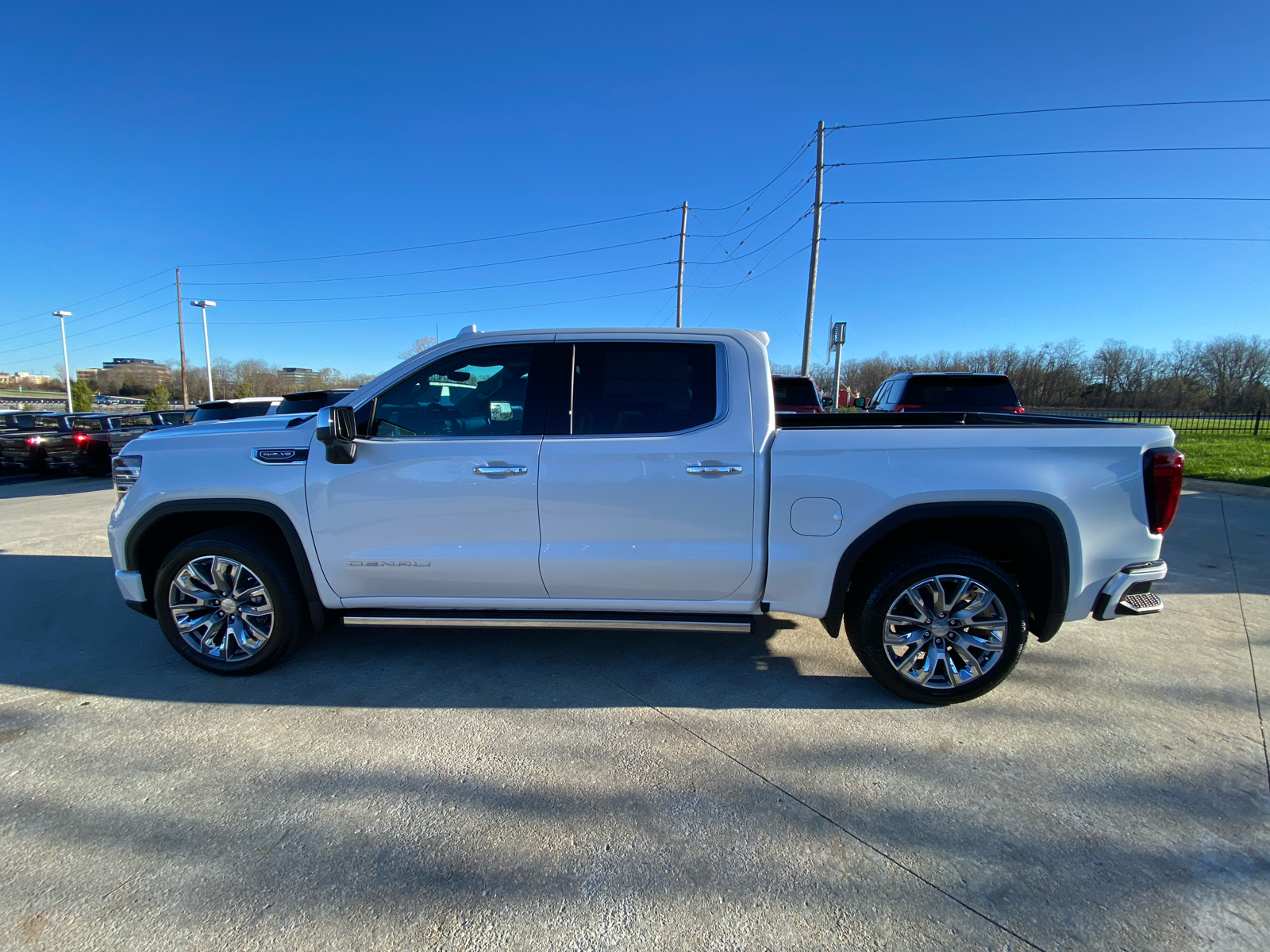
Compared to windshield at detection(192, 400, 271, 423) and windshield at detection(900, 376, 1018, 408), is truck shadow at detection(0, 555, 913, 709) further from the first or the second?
windshield at detection(900, 376, 1018, 408)

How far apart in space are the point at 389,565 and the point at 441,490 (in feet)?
1.70

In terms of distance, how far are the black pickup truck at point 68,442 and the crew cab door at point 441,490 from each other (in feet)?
41.3

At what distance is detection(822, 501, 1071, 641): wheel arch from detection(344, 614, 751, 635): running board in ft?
1.78

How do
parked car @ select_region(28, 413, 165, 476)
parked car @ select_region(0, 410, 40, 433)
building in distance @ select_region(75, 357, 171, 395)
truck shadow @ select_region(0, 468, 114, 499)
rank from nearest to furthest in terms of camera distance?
truck shadow @ select_region(0, 468, 114, 499), parked car @ select_region(28, 413, 165, 476), parked car @ select_region(0, 410, 40, 433), building in distance @ select_region(75, 357, 171, 395)

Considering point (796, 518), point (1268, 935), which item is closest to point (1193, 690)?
point (1268, 935)

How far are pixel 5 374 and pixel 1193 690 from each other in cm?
14889

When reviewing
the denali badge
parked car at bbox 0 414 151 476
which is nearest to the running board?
Result: the denali badge

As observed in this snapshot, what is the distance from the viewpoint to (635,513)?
307 cm

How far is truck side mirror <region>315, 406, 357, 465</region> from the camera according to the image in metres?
2.99

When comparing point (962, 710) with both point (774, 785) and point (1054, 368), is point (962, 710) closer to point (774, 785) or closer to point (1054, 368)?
point (774, 785)

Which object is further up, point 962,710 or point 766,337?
point 766,337

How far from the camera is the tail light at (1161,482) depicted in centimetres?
282

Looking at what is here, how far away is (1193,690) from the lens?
3.28 m

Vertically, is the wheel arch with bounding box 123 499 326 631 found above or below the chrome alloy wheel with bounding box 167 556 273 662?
above
